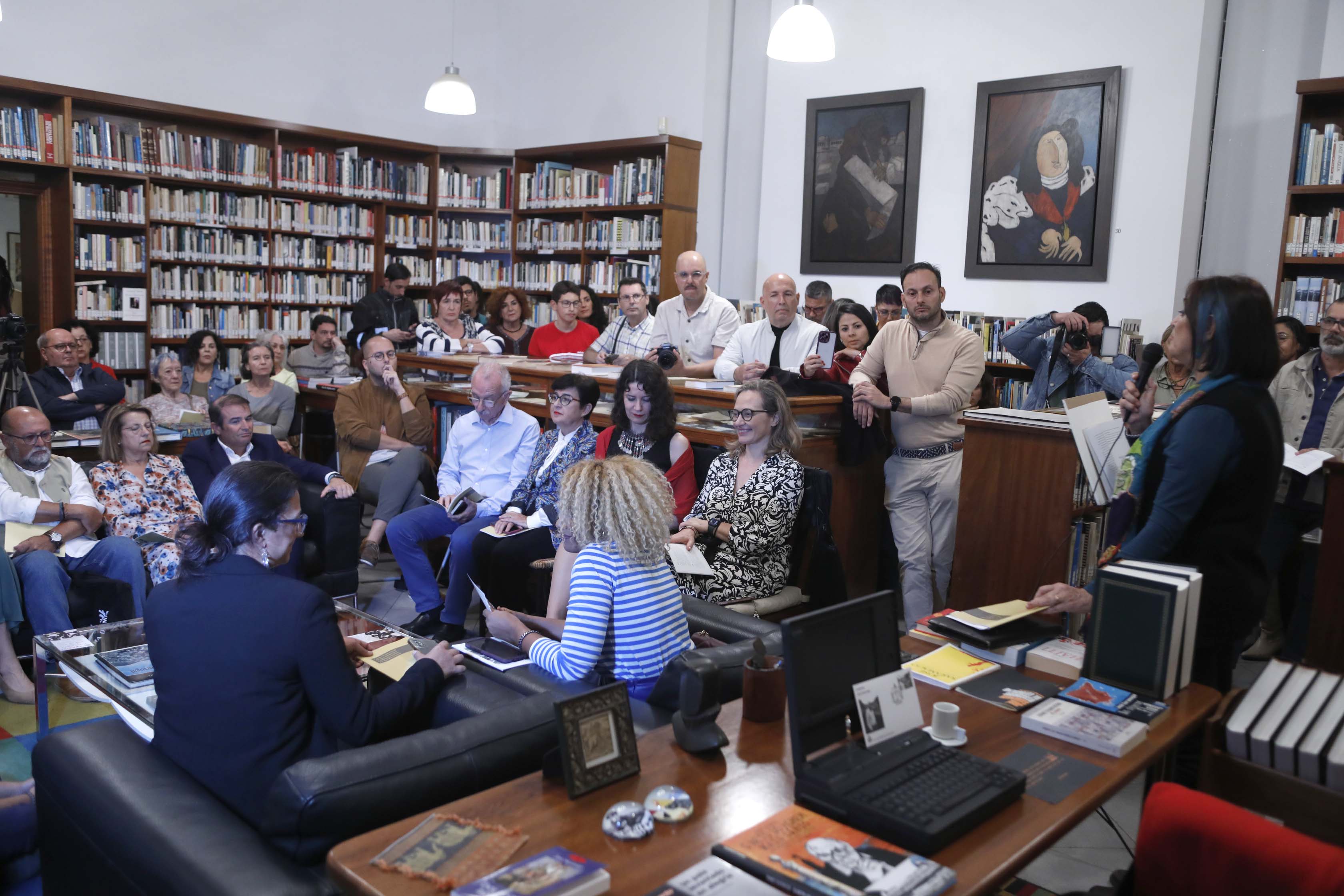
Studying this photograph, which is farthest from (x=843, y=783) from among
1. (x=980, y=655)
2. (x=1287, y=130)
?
(x=1287, y=130)

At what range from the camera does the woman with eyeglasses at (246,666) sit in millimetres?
1880

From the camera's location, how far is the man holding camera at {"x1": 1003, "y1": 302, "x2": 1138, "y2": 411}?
4.58 meters

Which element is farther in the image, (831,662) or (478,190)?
(478,190)

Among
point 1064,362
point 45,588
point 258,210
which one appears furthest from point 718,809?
point 258,210

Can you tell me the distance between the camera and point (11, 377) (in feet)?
17.6

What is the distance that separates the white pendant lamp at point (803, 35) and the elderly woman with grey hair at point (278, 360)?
3481 mm

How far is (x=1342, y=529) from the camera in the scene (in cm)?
357

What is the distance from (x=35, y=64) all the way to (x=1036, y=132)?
673cm

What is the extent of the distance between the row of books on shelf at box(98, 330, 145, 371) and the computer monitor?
6945 millimetres


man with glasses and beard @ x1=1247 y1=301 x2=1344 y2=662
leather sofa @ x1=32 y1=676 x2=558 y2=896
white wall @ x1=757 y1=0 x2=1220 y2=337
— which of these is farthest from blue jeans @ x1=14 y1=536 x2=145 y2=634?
white wall @ x1=757 y1=0 x2=1220 y2=337

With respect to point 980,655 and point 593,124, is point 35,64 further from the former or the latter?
point 980,655

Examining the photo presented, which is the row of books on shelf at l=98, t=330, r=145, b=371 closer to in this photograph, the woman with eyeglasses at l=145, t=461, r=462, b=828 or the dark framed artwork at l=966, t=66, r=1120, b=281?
the dark framed artwork at l=966, t=66, r=1120, b=281

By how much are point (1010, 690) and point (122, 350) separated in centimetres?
706

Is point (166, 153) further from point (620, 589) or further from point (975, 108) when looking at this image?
point (620, 589)
